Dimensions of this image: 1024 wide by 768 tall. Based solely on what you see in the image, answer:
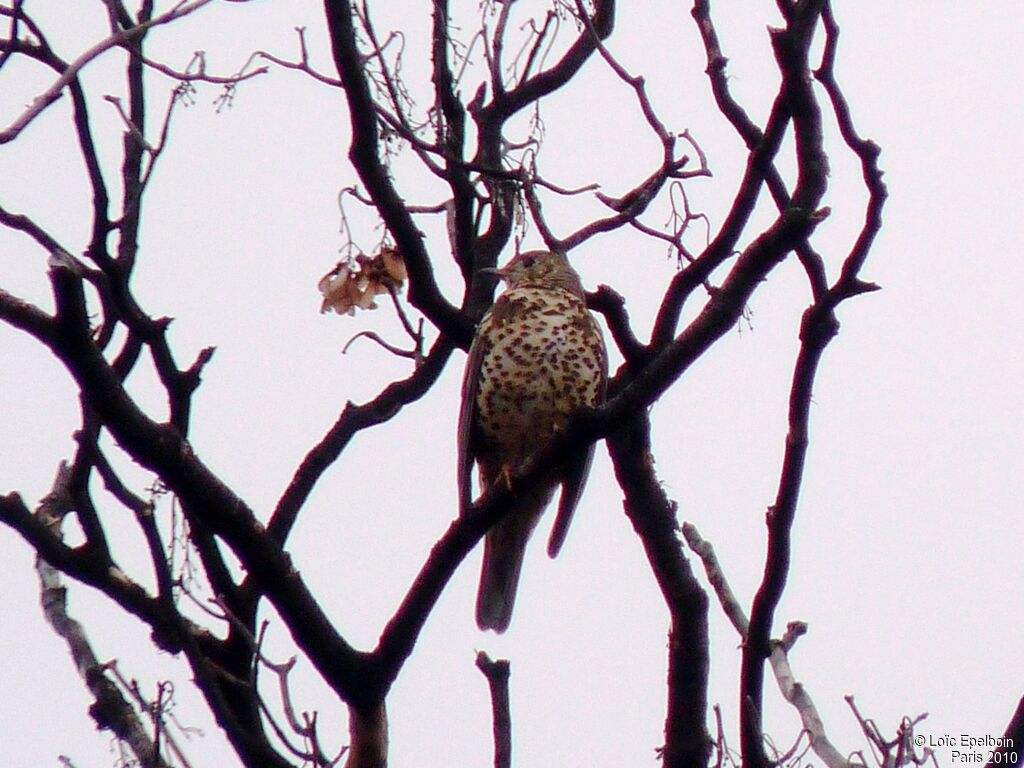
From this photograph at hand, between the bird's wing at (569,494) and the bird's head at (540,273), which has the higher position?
the bird's head at (540,273)

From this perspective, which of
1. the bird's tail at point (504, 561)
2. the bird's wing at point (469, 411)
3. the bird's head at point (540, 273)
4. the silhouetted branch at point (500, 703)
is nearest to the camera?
the silhouetted branch at point (500, 703)

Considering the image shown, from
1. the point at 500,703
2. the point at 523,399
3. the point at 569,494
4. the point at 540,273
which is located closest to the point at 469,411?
the point at 523,399

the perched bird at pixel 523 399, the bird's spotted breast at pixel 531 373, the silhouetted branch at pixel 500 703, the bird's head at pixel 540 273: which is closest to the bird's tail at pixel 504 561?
the perched bird at pixel 523 399

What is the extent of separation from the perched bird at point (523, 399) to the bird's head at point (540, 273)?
0.09 m

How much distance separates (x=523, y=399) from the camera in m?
5.54

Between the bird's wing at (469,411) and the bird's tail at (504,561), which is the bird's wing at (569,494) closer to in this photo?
the bird's tail at (504,561)

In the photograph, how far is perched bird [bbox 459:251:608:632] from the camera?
552cm

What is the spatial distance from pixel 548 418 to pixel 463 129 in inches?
52.0

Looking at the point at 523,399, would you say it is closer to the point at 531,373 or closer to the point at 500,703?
the point at 531,373

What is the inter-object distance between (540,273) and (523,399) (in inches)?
23.7

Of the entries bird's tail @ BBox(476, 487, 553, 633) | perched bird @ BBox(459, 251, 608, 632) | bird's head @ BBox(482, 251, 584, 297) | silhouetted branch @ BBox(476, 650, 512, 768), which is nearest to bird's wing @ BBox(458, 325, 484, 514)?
perched bird @ BBox(459, 251, 608, 632)

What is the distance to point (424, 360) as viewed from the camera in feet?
14.6

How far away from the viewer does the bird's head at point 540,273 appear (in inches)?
230

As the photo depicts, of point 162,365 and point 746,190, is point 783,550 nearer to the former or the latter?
point 746,190
